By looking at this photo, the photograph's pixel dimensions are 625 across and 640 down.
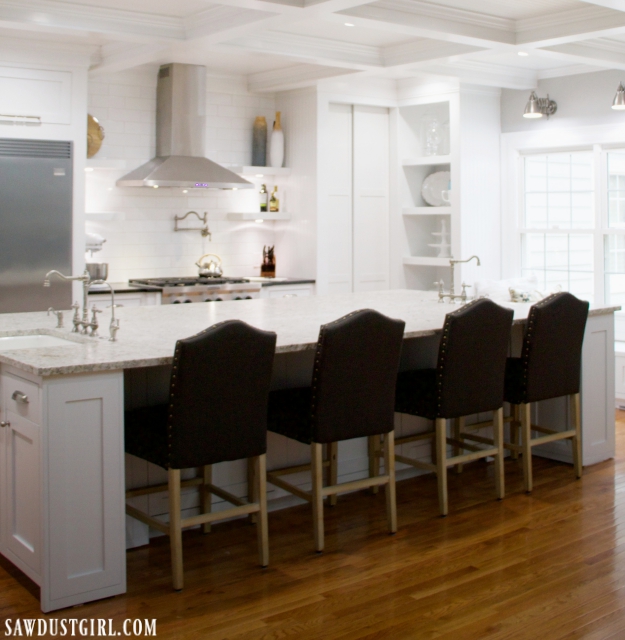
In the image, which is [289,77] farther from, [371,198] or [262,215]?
[371,198]

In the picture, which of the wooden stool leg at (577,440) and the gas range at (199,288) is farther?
the gas range at (199,288)

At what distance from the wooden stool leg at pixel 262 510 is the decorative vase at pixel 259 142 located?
4447mm

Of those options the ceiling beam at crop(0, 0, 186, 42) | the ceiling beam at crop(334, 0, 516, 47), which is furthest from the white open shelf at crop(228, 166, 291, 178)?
the ceiling beam at crop(334, 0, 516, 47)

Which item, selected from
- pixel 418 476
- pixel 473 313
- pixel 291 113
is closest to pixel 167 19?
pixel 291 113

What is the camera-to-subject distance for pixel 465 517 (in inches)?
158

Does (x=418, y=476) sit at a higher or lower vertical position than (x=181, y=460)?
lower

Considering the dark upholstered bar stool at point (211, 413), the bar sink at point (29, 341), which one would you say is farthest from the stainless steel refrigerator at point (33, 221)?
the dark upholstered bar stool at point (211, 413)

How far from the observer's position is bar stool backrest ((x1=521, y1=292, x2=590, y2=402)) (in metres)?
4.30

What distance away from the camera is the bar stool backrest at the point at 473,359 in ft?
→ 12.8

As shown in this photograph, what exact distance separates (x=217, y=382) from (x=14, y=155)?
3.32 metres

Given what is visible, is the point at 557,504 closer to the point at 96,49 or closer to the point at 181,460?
the point at 181,460

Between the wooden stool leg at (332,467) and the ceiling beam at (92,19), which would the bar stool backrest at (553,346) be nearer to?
the wooden stool leg at (332,467)

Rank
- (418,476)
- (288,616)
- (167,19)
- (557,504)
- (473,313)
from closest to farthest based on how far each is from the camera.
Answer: (288,616) → (473,313) → (557,504) → (418,476) → (167,19)

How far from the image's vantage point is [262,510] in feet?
11.1
